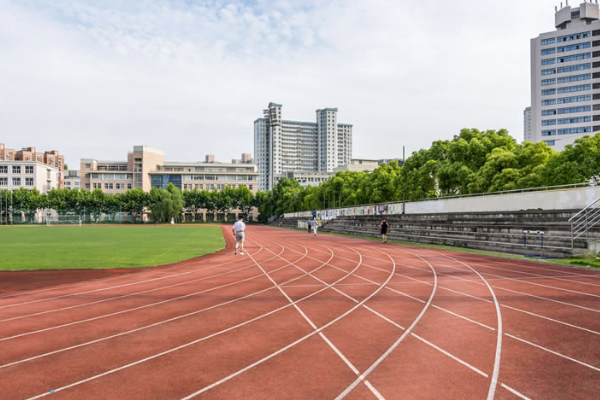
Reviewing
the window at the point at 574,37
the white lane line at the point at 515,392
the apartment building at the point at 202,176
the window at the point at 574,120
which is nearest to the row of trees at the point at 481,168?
the white lane line at the point at 515,392

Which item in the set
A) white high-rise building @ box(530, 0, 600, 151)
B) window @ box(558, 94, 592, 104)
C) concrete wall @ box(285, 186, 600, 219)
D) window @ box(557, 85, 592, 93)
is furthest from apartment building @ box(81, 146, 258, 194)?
concrete wall @ box(285, 186, 600, 219)

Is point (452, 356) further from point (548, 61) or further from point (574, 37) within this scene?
point (574, 37)

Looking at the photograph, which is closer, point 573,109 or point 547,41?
point 573,109

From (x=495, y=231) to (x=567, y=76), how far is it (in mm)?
81439

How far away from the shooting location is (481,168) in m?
33.2

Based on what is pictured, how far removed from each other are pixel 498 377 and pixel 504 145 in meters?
36.1

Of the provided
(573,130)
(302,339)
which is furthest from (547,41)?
(302,339)

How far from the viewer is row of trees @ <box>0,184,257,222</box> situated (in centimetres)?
8906

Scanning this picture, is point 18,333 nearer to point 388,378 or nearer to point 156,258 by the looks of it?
point 388,378

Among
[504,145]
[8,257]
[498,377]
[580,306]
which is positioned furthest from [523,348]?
[504,145]

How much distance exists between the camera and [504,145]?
A: 36.2m

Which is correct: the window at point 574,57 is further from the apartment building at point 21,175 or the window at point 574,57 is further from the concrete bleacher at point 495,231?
the apartment building at point 21,175

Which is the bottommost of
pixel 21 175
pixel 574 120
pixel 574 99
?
pixel 21 175

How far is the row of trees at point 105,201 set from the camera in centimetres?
8906
